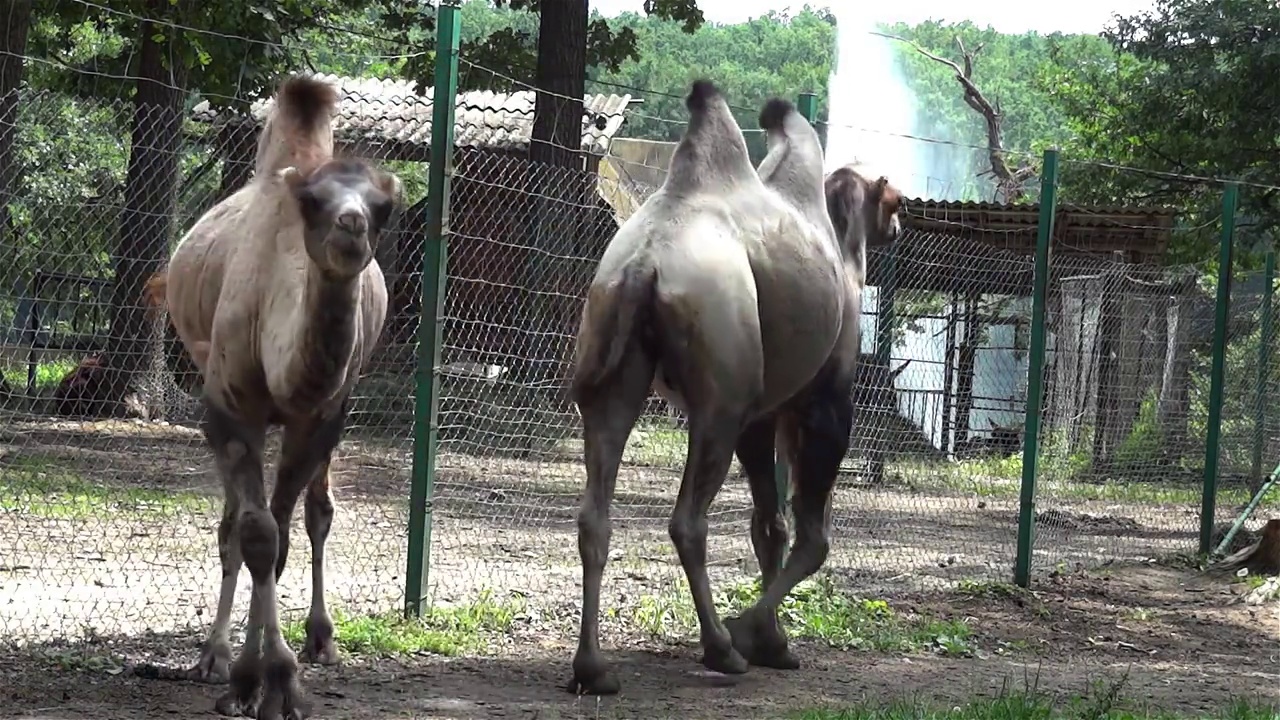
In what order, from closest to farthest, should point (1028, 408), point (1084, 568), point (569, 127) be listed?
point (1028, 408) → point (1084, 568) → point (569, 127)

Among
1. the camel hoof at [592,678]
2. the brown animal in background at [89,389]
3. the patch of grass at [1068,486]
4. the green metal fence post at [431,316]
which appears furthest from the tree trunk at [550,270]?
the patch of grass at [1068,486]

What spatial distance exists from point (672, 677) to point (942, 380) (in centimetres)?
735

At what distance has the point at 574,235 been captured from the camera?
8.66 meters

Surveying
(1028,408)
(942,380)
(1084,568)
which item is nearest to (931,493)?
(942,380)

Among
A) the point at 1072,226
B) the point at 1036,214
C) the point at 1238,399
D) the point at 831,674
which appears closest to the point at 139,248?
the point at 831,674

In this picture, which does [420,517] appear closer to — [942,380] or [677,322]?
[677,322]

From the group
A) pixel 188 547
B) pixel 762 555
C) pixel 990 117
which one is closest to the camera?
pixel 762 555

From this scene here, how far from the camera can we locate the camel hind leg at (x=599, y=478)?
641 cm

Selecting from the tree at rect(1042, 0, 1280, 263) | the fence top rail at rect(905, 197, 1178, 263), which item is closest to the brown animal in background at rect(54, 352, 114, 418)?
the fence top rail at rect(905, 197, 1178, 263)

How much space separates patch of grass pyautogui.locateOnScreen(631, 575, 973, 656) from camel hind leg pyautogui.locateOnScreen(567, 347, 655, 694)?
1538 mm

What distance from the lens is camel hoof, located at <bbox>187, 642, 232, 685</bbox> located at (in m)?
6.29

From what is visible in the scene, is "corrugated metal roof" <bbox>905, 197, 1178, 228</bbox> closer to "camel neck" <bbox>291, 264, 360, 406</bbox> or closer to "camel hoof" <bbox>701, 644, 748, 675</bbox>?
"camel hoof" <bbox>701, 644, 748, 675</bbox>

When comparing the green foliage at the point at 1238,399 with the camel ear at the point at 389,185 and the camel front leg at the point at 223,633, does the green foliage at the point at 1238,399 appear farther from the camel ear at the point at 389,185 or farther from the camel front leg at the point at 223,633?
the camel ear at the point at 389,185

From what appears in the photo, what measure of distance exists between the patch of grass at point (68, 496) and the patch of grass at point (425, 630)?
8.76ft
